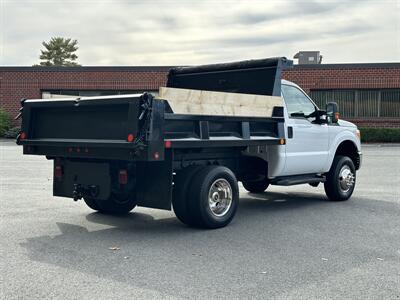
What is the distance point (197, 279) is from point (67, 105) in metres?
3.38

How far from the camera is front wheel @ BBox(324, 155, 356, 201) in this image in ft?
32.9

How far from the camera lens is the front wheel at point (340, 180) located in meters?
10.0

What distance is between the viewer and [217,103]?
7258mm

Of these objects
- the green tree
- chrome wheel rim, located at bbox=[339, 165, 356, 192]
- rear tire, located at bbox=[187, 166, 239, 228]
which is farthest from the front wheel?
the green tree

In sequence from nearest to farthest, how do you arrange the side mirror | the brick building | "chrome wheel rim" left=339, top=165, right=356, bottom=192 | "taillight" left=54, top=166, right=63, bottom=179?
"taillight" left=54, top=166, right=63, bottom=179 → the side mirror → "chrome wheel rim" left=339, top=165, right=356, bottom=192 → the brick building

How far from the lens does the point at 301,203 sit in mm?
10008

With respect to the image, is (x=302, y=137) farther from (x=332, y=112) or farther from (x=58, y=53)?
(x=58, y=53)

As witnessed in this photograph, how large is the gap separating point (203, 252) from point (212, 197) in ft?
4.64

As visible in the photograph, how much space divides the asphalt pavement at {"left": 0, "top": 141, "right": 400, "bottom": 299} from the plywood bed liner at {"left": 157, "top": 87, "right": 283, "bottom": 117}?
62.2 inches

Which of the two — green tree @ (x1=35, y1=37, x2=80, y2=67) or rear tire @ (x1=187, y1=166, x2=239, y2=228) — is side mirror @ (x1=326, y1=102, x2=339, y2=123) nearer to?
rear tire @ (x1=187, y1=166, x2=239, y2=228)

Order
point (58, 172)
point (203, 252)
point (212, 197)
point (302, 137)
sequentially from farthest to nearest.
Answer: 1. point (302, 137)
2. point (58, 172)
3. point (212, 197)
4. point (203, 252)

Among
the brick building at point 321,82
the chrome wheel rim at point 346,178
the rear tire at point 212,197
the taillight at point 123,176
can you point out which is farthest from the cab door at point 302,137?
the brick building at point 321,82

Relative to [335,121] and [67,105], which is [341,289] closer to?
[67,105]

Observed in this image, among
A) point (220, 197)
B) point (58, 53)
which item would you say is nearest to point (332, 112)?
point (220, 197)
